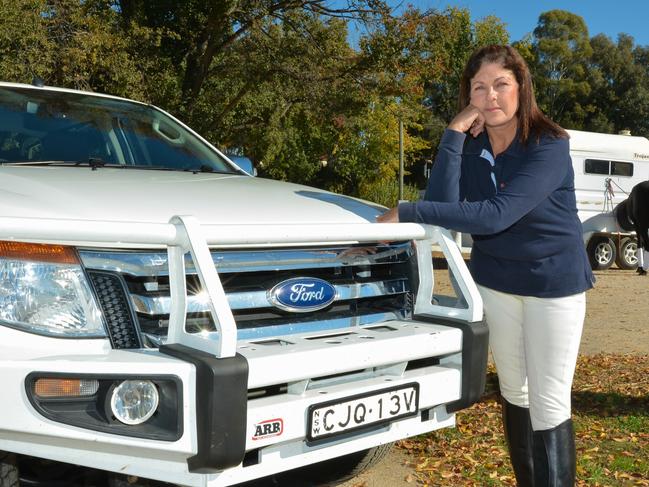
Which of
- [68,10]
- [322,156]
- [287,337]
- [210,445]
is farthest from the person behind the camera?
[322,156]

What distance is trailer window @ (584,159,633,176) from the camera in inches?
642

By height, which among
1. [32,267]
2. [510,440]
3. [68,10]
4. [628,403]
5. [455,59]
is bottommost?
[628,403]

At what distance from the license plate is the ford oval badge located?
0.39m

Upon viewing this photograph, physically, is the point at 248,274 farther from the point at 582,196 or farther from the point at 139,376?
the point at 582,196

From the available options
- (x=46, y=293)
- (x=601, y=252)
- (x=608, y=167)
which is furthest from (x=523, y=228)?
(x=608, y=167)

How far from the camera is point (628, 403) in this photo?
17.1 feet

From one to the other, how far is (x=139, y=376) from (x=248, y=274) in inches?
24.6

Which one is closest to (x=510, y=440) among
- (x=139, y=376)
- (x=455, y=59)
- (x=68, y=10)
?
(x=139, y=376)

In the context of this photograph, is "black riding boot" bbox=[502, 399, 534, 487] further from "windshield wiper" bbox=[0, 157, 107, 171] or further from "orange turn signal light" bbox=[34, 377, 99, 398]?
"windshield wiper" bbox=[0, 157, 107, 171]

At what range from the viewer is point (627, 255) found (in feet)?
51.2

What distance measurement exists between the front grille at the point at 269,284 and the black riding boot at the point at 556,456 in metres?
0.75

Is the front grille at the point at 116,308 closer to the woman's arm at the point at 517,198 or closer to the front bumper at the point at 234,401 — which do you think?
the front bumper at the point at 234,401

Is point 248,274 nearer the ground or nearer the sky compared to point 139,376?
nearer the sky

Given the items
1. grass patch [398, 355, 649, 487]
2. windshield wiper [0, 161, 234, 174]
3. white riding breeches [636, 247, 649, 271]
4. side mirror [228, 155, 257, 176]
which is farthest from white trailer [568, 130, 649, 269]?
windshield wiper [0, 161, 234, 174]
